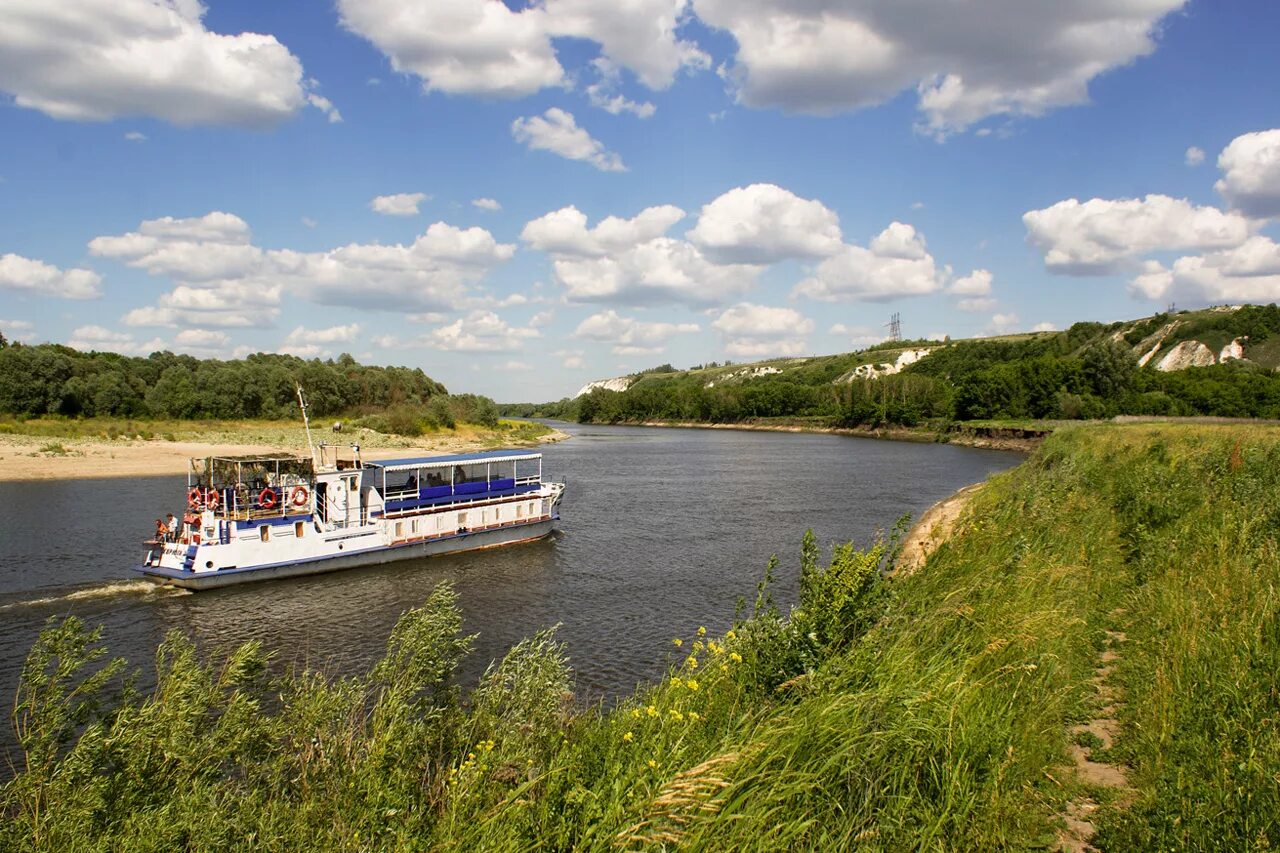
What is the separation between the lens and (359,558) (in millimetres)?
33438

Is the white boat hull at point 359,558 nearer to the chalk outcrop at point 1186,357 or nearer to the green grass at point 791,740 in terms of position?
the green grass at point 791,740

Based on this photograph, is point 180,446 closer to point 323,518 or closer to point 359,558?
point 323,518

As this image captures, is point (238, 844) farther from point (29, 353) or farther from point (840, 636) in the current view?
point (29, 353)

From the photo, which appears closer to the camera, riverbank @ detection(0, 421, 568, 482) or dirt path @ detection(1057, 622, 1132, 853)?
dirt path @ detection(1057, 622, 1132, 853)

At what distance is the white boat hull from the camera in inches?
1135

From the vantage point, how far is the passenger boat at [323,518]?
29.6 meters

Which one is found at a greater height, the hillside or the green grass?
the hillside

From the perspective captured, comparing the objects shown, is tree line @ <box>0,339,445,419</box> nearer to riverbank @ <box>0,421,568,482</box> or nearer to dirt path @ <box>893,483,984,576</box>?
riverbank @ <box>0,421,568,482</box>

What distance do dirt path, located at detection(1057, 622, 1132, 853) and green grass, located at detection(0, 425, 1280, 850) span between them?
131 millimetres

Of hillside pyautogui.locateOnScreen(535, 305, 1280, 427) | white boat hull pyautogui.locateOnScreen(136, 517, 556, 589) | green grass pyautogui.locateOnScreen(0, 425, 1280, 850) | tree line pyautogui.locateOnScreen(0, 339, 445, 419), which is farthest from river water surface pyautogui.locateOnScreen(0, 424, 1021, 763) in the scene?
hillside pyautogui.locateOnScreen(535, 305, 1280, 427)

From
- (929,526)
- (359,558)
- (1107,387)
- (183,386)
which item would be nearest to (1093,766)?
(929,526)

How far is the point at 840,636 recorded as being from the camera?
30.8 feet

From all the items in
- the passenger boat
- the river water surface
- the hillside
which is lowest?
the river water surface

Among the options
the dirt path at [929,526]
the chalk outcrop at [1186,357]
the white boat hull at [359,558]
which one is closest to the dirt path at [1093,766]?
the dirt path at [929,526]
